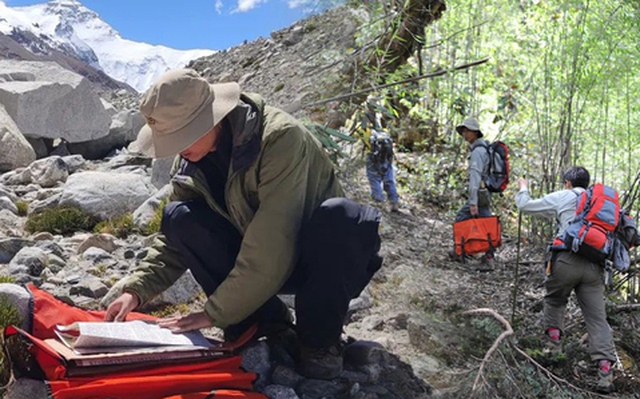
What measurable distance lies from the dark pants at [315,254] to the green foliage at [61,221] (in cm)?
263

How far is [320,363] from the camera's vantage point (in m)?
2.30

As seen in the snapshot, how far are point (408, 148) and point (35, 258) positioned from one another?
884 centimetres

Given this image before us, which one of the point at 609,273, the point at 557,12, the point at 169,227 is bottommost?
the point at 609,273

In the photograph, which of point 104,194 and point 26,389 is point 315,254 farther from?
point 104,194

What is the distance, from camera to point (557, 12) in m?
7.25

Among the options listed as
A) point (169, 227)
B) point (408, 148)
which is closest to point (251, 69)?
point (408, 148)

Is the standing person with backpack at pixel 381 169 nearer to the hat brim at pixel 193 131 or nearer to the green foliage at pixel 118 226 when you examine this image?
the green foliage at pixel 118 226

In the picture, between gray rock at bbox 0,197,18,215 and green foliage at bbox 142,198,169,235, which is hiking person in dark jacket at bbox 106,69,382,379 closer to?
green foliage at bbox 142,198,169,235

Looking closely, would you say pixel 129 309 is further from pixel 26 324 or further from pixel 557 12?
pixel 557 12

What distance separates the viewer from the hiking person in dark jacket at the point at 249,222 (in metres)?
2.06

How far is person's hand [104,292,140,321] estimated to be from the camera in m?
2.31

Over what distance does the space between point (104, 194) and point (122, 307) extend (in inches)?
118

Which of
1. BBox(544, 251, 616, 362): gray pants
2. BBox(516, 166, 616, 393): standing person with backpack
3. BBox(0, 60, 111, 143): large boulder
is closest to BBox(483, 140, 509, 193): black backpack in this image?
BBox(516, 166, 616, 393): standing person with backpack

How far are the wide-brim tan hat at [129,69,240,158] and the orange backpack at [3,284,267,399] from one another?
68 centimetres
